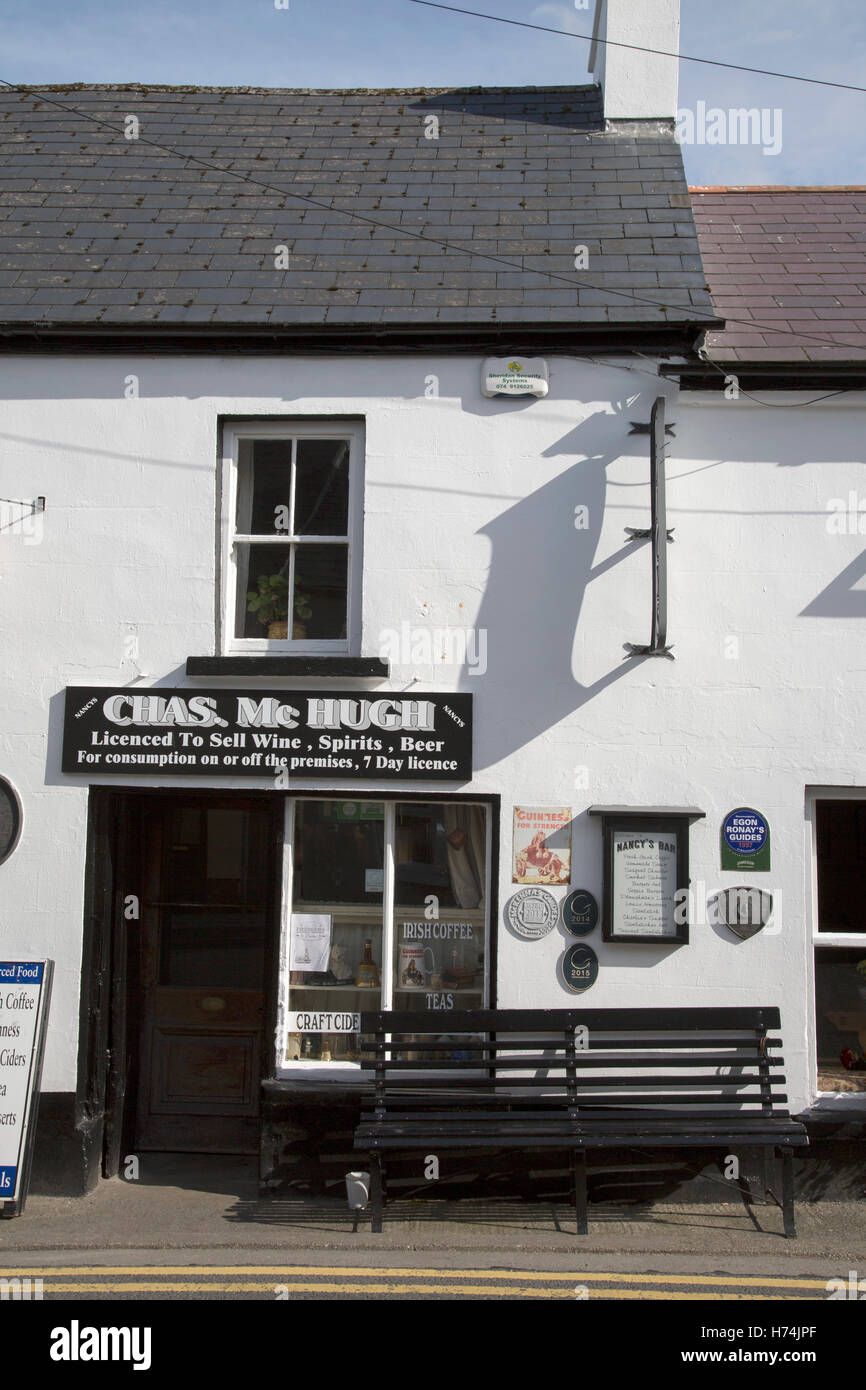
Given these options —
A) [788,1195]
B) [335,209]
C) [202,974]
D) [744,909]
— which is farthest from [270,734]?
[335,209]

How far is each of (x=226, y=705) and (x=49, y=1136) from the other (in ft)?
9.48

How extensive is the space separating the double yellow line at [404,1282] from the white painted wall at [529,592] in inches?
65.1

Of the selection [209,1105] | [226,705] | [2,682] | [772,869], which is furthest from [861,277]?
[209,1105]

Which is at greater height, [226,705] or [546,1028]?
[226,705]

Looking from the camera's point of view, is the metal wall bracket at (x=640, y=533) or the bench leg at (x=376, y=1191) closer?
the bench leg at (x=376, y=1191)

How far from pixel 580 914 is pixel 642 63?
7060 millimetres

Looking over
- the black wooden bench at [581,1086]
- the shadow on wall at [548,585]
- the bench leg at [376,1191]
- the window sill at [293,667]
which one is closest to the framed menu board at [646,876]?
the black wooden bench at [581,1086]

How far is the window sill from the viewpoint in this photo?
681 centimetres

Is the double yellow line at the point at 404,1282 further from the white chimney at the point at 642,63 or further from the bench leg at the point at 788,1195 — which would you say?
the white chimney at the point at 642,63

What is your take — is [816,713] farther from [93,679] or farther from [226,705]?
[93,679]

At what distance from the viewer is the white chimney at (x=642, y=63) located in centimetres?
897

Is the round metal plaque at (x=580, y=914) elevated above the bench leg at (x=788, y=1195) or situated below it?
above

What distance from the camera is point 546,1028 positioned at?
6359 millimetres

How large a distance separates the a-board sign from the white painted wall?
0.62 feet
